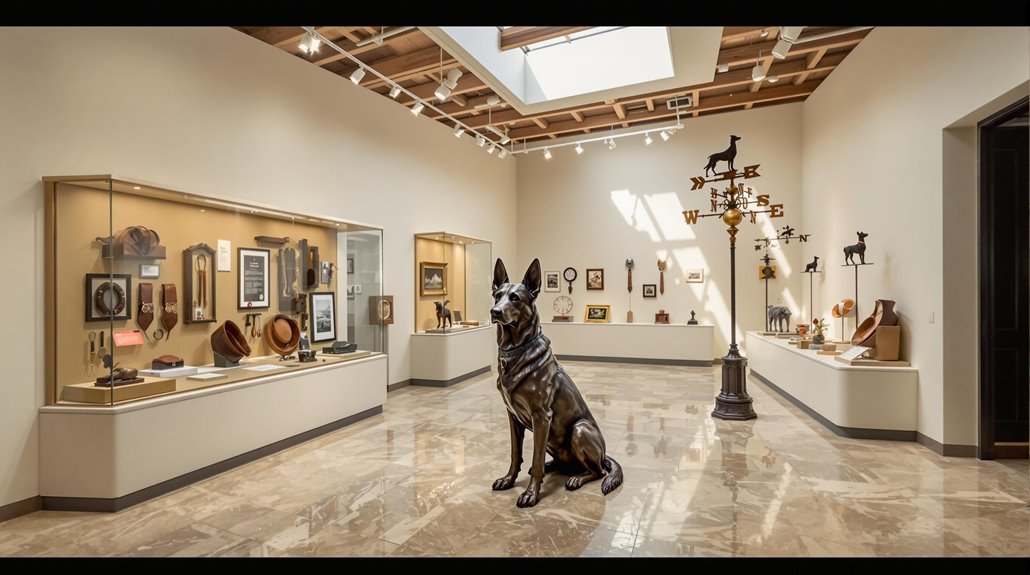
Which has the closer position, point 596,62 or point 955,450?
point 955,450

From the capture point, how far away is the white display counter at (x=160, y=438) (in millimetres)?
3191

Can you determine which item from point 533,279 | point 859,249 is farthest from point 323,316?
point 859,249

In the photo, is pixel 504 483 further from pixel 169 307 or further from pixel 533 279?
pixel 169 307

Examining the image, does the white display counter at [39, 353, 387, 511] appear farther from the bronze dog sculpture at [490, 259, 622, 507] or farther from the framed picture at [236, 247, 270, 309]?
the bronze dog sculpture at [490, 259, 622, 507]

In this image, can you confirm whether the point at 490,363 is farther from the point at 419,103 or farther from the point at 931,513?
the point at 931,513

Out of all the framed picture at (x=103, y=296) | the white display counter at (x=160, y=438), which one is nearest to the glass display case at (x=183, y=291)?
the framed picture at (x=103, y=296)

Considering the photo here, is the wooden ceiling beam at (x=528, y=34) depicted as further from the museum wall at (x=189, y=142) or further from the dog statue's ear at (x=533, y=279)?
the dog statue's ear at (x=533, y=279)

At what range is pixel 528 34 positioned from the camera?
5.89m

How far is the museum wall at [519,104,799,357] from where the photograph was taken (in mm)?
9188

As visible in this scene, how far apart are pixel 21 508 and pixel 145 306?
1.48 m

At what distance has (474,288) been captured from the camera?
29.1 feet

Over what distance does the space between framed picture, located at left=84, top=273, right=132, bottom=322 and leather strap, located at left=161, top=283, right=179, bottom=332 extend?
0.34 m
